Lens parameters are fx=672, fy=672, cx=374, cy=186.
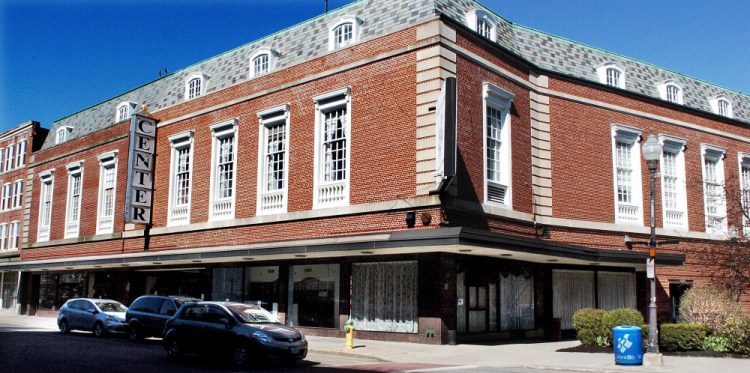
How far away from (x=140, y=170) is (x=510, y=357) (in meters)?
20.3

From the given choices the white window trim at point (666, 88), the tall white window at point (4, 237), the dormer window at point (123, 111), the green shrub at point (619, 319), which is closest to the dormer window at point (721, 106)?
the white window trim at point (666, 88)

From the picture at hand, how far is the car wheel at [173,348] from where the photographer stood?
661 inches

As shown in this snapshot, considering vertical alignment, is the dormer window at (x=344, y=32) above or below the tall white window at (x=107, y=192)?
above

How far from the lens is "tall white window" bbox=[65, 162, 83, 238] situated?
36969mm

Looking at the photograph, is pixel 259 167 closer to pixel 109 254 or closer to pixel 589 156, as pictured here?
pixel 109 254

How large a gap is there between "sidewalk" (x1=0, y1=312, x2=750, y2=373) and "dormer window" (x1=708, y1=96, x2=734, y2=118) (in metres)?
17.0

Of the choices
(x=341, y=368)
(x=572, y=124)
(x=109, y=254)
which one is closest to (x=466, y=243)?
(x=341, y=368)

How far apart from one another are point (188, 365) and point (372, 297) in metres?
8.18

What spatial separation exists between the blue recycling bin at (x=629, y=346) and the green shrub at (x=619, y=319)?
2.86 meters

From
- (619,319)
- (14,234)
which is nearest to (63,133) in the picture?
Answer: (14,234)

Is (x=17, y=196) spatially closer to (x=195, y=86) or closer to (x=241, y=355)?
(x=195, y=86)

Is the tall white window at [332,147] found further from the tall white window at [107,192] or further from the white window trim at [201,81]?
the tall white window at [107,192]

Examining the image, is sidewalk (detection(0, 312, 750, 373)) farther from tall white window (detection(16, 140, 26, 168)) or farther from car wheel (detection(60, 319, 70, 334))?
tall white window (detection(16, 140, 26, 168))

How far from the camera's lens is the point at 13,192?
47.7m
